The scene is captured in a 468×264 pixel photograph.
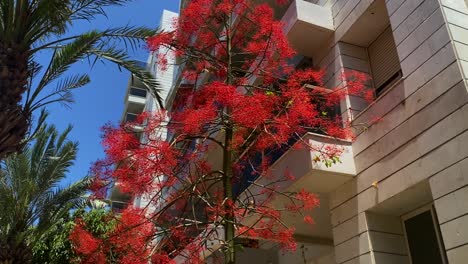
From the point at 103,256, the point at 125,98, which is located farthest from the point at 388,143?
the point at 125,98

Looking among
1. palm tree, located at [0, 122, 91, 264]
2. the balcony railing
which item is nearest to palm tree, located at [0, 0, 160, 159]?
palm tree, located at [0, 122, 91, 264]

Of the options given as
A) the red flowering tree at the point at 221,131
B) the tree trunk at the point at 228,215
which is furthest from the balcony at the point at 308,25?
the tree trunk at the point at 228,215

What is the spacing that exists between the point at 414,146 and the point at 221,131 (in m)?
3.19

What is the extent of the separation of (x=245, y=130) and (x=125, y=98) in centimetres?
3237

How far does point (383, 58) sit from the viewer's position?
9.02 metres

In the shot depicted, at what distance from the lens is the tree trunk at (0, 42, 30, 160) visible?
6781mm

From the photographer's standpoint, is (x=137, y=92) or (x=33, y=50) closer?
(x=33, y=50)

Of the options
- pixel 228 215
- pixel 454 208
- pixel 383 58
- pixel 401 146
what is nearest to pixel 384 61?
pixel 383 58

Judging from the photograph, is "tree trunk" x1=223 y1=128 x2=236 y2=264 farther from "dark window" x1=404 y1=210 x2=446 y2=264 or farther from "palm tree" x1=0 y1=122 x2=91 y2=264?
"palm tree" x1=0 y1=122 x2=91 y2=264

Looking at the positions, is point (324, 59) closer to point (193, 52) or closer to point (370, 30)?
point (370, 30)

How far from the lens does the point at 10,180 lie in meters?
13.0

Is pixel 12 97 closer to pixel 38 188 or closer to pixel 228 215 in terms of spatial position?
pixel 228 215

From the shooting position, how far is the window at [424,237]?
6.67 metres

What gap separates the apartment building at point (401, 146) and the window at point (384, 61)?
0.02 metres
